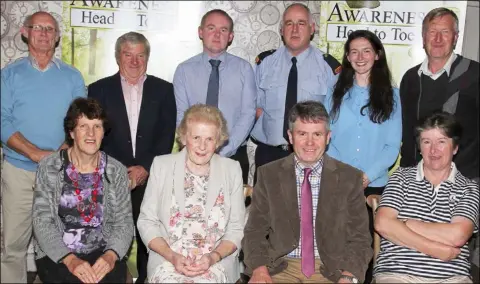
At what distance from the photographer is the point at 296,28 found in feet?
14.9

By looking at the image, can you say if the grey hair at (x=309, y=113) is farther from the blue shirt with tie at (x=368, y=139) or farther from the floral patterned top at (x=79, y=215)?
the floral patterned top at (x=79, y=215)

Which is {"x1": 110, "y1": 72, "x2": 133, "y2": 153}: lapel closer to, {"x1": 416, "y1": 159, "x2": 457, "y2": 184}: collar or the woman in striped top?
the woman in striped top

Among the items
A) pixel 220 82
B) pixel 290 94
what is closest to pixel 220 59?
pixel 220 82

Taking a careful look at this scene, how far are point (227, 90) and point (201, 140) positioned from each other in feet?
4.06

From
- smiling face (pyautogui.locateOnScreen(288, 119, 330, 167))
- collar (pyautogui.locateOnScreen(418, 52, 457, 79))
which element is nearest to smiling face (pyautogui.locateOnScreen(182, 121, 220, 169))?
smiling face (pyautogui.locateOnScreen(288, 119, 330, 167))

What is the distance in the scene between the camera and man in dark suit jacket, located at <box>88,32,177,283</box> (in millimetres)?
4367

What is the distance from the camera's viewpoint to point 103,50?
5.04 meters

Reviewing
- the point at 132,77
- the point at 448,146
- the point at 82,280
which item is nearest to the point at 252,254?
the point at 82,280

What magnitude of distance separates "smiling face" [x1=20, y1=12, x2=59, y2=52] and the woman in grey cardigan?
40.8 inches

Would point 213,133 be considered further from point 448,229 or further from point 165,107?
point 448,229

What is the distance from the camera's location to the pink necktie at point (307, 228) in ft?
11.1

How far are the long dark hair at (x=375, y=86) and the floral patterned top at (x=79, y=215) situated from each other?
170 cm

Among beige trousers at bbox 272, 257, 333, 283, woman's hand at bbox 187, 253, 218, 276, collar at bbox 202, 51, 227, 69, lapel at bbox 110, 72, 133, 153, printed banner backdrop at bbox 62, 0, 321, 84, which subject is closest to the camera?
woman's hand at bbox 187, 253, 218, 276

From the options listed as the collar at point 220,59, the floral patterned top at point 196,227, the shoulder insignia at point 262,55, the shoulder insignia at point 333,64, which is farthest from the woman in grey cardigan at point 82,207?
the shoulder insignia at point 333,64
